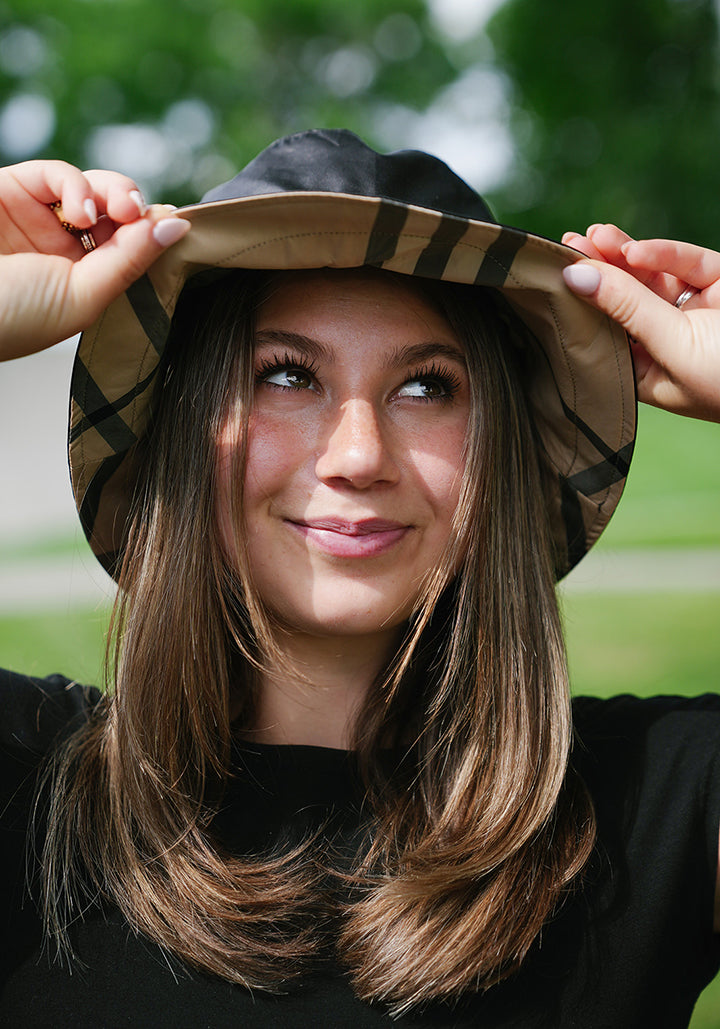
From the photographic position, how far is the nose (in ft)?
5.64

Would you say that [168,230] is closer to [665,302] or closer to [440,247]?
[440,247]

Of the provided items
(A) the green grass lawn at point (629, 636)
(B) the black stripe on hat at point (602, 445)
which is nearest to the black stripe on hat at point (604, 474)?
(B) the black stripe on hat at point (602, 445)

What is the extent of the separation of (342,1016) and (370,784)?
0.40 m

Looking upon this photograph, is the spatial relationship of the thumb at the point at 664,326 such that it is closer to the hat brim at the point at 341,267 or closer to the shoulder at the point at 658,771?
the hat brim at the point at 341,267

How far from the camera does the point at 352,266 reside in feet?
5.84

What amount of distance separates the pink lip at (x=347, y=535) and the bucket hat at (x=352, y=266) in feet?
1.28

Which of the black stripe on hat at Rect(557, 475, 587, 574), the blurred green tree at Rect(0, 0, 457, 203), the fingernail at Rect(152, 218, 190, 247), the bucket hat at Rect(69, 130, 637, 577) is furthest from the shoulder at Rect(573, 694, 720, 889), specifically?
the blurred green tree at Rect(0, 0, 457, 203)

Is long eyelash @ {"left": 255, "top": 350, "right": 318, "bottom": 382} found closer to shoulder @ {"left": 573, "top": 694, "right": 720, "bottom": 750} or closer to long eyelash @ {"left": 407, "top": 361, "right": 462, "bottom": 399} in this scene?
long eyelash @ {"left": 407, "top": 361, "right": 462, "bottom": 399}

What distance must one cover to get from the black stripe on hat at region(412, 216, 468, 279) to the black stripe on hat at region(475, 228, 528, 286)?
62 mm

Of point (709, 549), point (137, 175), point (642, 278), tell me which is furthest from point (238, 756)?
point (137, 175)

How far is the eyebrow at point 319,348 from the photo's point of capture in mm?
1816

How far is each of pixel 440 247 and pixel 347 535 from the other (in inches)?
20.0

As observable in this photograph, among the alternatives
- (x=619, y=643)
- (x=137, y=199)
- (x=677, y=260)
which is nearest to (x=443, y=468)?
(x=677, y=260)

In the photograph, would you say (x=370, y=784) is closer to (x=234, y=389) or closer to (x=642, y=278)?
(x=234, y=389)
